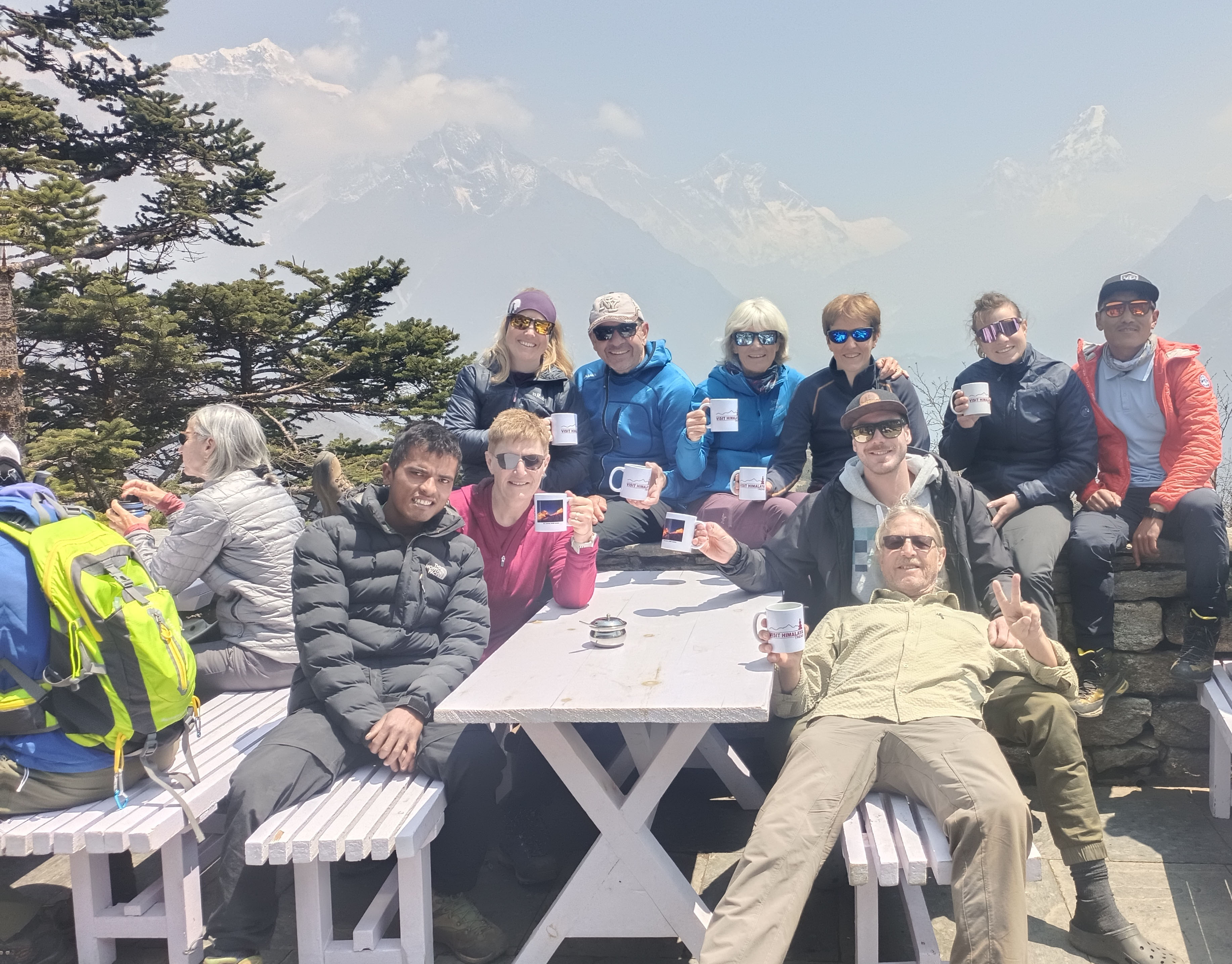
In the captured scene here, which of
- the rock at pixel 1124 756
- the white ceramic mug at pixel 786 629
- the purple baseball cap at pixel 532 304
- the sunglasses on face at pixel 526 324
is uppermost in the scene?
the purple baseball cap at pixel 532 304

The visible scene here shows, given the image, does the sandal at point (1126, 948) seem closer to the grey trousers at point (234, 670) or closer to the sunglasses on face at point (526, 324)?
the grey trousers at point (234, 670)

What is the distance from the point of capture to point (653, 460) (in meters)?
4.67

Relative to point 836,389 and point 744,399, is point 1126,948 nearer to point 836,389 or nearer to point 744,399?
point 836,389

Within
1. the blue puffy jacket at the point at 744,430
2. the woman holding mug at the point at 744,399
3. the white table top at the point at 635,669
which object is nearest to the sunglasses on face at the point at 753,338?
the woman holding mug at the point at 744,399

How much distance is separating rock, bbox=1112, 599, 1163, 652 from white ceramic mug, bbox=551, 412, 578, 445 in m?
2.46

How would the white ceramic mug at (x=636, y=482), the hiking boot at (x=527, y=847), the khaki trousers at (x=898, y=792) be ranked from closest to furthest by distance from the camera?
the khaki trousers at (x=898, y=792) → the hiking boot at (x=527, y=847) → the white ceramic mug at (x=636, y=482)

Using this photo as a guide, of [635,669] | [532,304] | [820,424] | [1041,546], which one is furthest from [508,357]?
[1041,546]

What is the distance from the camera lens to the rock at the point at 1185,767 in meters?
3.92

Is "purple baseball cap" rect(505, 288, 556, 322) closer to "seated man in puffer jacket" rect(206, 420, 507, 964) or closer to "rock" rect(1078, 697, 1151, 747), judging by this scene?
"seated man in puffer jacket" rect(206, 420, 507, 964)

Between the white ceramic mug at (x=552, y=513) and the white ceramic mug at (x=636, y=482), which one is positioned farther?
the white ceramic mug at (x=636, y=482)

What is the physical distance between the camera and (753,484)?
3.66 meters

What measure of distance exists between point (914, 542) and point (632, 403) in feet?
6.19

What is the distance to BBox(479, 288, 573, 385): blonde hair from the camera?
4.76 metres

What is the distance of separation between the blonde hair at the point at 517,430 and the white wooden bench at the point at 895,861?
5.73ft
